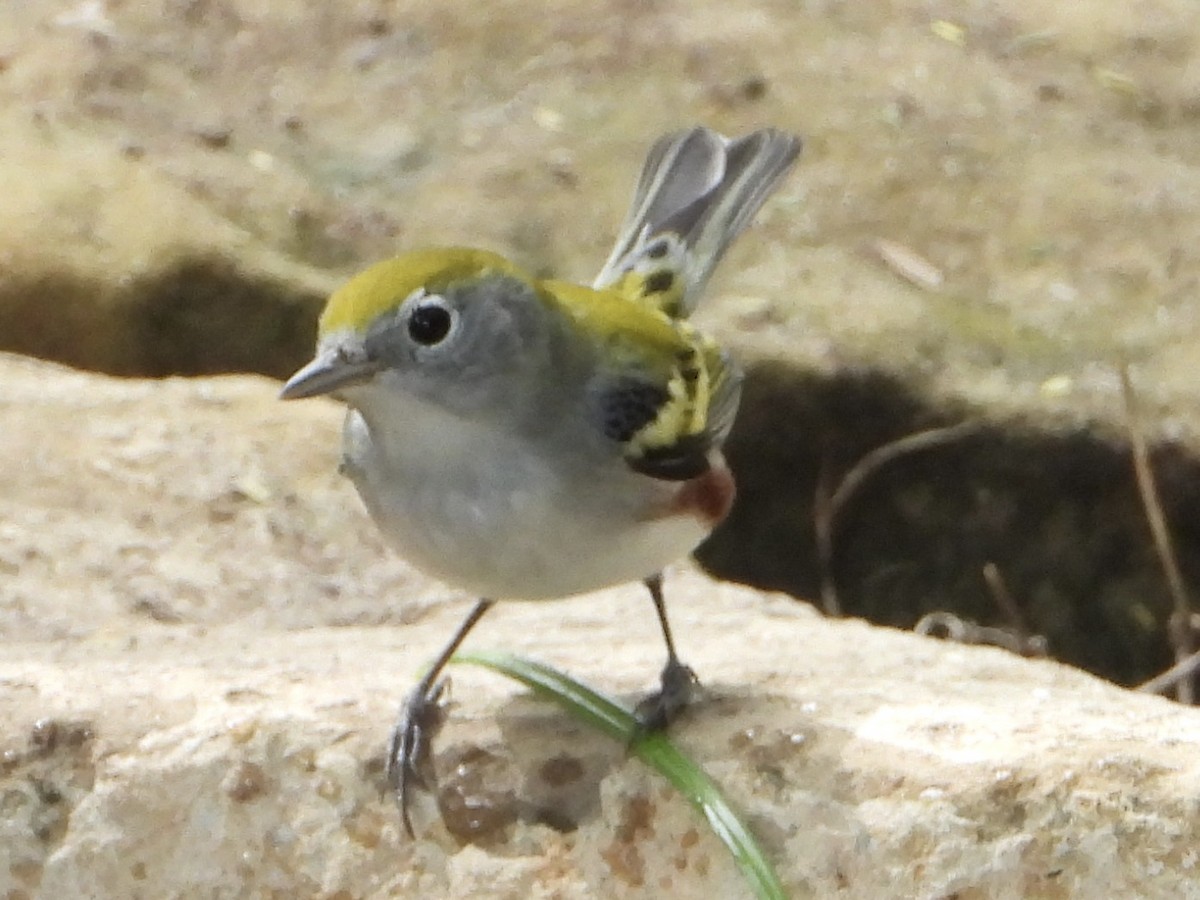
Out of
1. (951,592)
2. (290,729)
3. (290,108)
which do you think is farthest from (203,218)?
(290,729)

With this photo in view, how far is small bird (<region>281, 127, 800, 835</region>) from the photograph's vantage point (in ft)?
8.63

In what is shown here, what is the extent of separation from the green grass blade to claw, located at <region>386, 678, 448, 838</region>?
21 cm

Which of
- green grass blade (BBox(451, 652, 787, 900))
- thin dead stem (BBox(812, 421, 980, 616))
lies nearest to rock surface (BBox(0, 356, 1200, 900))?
green grass blade (BBox(451, 652, 787, 900))

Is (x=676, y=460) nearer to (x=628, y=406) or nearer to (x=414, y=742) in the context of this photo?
(x=628, y=406)

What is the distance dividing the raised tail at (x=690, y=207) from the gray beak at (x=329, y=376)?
1.26 m

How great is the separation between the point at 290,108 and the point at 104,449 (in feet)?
7.35

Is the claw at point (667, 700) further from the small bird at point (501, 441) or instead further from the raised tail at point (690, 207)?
the raised tail at point (690, 207)

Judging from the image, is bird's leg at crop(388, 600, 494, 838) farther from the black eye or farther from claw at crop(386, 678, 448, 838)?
the black eye

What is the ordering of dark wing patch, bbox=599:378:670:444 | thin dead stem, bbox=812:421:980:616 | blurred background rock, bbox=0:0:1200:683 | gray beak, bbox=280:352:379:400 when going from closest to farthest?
gray beak, bbox=280:352:379:400 → dark wing patch, bbox=599:378:670:444 → thin dead stem, bbox=812:421:980:616 → blurred background rock, bbox=0:0:1200:683

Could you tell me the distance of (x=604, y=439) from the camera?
9.46 feet

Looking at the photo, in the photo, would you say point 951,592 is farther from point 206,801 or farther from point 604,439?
point 206,801

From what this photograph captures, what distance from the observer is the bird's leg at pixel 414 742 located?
270cm

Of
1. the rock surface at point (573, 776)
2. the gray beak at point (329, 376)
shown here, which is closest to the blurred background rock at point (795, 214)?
the rock surface at point (573, 776)

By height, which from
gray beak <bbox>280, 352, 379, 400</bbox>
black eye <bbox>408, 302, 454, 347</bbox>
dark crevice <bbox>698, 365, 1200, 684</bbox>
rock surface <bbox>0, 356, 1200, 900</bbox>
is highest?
black eye <bbox>408, 302, 454, 347</bbox>
